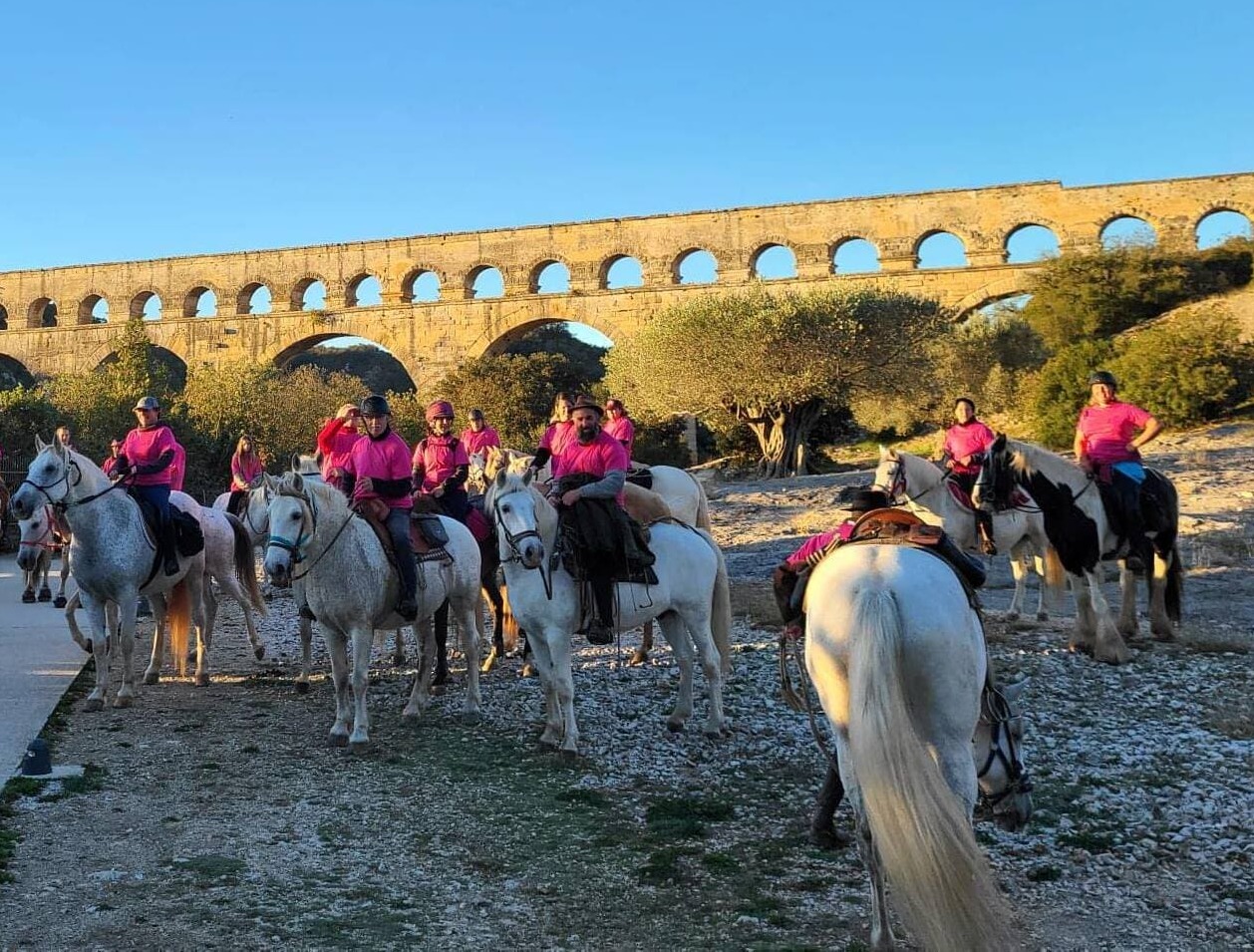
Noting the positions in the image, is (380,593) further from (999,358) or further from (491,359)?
(491,359)

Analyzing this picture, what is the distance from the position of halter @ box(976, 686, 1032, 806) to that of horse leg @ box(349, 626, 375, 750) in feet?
12.9

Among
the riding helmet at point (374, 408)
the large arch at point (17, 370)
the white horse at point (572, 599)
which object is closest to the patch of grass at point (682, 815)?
the white horse at point (572, 599)

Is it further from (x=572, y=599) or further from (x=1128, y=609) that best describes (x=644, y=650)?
(x=1128, y=609)

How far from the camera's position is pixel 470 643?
300 inches

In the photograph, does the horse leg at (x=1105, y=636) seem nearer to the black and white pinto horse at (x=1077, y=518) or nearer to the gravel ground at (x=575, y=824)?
the black and white pinto horse at (x=1077, y=518)

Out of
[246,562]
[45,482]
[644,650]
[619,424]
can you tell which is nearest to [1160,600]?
[644,650]

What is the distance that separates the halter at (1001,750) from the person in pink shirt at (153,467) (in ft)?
20.6

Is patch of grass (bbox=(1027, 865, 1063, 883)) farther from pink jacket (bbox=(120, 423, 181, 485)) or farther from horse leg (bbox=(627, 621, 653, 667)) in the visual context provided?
pink jacket (bbox=(120, 423, 181, 485))

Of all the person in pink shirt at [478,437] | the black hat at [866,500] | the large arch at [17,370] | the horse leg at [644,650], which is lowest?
the horse leg at [644,650]

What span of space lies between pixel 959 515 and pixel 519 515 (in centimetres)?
487

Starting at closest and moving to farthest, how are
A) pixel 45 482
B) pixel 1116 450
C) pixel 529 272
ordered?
pixel 45 482
pixel 1116 450
pixel 529 272

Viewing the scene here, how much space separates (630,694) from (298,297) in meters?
35.6

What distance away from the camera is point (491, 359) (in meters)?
35.9

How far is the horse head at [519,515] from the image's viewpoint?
589 centimetres
